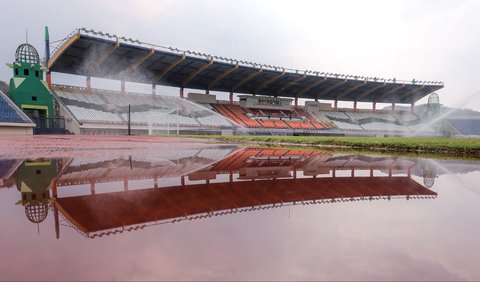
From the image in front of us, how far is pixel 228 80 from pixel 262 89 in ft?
26.4

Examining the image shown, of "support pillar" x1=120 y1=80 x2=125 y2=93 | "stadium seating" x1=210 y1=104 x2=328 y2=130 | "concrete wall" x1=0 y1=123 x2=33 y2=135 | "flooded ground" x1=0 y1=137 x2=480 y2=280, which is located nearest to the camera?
"flooded ground" x1=0 y1=137 x2=480 y2=280

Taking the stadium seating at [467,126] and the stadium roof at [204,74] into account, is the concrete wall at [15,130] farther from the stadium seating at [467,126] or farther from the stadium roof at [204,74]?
the stadium seating at [467,126]

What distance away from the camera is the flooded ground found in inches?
72.4

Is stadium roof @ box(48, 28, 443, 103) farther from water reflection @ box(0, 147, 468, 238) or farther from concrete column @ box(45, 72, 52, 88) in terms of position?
water reflection @ box(0, 147, 468, 238)

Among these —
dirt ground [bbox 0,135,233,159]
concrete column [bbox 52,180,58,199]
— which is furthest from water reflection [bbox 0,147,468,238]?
dirt ground [bbox 0,135,233,159]

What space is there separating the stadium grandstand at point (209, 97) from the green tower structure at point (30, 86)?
135 centimetres

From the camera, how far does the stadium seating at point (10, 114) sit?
79.5 feet

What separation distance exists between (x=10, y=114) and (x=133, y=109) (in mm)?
12852

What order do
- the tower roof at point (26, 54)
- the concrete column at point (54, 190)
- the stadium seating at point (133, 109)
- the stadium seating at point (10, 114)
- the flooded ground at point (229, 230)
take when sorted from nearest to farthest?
the flooded ground at point (229, 230)
the concrete column at point (54, 190)
the stadium seating at point (10, 114)
the tower roof at point (26, 54)
the stadium seating at point (133, 109)

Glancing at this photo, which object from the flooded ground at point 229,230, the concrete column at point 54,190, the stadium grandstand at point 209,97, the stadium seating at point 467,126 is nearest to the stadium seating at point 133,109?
the stadium grandstand at point 209,97

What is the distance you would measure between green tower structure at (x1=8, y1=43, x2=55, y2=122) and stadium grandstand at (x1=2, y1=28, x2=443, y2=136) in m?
1.35

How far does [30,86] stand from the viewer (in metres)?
29.4

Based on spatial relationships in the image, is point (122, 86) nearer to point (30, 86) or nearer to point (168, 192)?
point (30, 86)

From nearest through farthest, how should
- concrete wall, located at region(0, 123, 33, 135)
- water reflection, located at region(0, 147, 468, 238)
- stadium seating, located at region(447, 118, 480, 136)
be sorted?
water reflection, located at region(0, 147, 468, 238)
concrete wall, located at region(0, 123, 33, 135)
stadium seating, located at region(447, 118, 480, 136)
